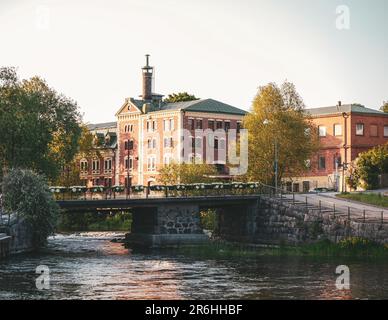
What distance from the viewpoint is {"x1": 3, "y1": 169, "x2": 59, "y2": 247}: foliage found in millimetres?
61531

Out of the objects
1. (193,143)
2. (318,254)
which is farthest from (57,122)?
(318,254)

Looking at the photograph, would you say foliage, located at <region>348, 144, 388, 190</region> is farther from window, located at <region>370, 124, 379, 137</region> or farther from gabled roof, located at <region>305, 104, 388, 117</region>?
window, located at <region>370, 124, 379, 137</region>

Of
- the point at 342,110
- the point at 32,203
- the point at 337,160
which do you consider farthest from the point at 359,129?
the point at 32,203

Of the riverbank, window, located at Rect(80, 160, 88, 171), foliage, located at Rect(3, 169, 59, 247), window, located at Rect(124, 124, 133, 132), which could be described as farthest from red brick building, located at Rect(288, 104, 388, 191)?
foliage, located at Rect(3, 169, 59, 247)

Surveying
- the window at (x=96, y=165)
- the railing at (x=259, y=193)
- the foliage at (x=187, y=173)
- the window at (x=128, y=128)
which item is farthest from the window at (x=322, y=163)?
the window at (x=96, y=165)

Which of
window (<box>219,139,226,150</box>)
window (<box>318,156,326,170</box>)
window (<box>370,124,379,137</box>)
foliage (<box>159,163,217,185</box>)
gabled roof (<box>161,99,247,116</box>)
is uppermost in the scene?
gabled roof (<box>161,99,247,116</box>)

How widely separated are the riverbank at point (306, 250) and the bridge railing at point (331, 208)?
6.74ft

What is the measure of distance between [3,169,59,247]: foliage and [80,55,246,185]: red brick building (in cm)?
4399

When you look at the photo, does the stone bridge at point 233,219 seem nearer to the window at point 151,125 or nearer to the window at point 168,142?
the window at point 168,142

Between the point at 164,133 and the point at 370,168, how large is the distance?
1382 inches

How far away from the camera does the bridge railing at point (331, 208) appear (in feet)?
198

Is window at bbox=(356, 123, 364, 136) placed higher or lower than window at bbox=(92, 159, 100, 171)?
higher

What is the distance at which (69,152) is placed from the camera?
3656 inches

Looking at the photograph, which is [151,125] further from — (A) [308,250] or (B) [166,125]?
(A) [308,250]
